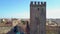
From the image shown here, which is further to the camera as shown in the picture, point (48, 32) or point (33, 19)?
point (48, 32)

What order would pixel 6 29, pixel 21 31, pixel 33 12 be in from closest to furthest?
pixel 33 12 < pixel 21 31 < pixel 6 29

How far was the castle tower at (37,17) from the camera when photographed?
2100cm

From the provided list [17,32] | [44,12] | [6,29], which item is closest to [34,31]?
[44,12]

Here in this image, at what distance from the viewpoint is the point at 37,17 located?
21.2 meters

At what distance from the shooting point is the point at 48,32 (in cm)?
2688

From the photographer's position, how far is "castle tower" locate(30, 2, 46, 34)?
21000 millimetres

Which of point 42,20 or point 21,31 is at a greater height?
Result: point 42,20

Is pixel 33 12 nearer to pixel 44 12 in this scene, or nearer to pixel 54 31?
pixel 44 12

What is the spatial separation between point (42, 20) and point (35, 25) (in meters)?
1.47

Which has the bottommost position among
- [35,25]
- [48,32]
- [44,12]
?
[48,32]

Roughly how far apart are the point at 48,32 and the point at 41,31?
589cm

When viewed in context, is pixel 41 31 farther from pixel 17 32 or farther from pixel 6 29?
pixel 6 29

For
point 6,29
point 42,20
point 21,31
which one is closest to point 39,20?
point 42,20

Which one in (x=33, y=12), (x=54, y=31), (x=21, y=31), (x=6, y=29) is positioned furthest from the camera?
(x=6, y=29)
